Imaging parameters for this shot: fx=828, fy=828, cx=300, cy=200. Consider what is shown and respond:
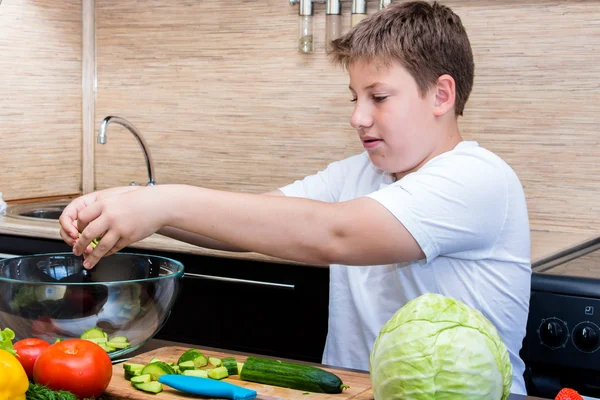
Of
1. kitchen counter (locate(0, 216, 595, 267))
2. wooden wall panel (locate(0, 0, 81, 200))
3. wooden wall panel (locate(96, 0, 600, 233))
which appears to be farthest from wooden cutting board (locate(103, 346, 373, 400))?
wooden wall panel (locate(0, 0, 81, 200))

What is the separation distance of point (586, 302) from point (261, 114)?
1.31 metres

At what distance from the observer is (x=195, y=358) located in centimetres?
123

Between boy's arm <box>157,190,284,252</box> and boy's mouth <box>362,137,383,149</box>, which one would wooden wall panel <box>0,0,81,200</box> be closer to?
boy's arm <box>157,190,284,252</box>

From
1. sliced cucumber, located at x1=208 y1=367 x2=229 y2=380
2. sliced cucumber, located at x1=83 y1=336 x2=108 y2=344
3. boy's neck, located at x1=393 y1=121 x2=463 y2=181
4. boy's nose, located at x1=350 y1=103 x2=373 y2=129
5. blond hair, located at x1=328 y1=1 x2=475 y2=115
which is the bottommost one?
sliced cucumber, located at x1=208 y1=367 x2=229 y2=380

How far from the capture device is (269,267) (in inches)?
82.2

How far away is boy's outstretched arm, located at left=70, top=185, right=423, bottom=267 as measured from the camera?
1.21 metres

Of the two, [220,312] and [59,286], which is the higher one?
[59,286]

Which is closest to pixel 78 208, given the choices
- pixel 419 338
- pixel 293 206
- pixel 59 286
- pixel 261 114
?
pixel 59 286

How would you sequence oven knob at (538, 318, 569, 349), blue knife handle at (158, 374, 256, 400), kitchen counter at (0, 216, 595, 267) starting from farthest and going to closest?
1. kitchen counter at (0, 216, 595, 267)
2. oven knob at (538, 318, 569, 349)
3. blue knife handle at (158, 374, 256, 400)

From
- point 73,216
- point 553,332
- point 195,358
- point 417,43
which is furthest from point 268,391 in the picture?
point 553,332

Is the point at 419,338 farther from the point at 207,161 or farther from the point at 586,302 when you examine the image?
the point at 207,161

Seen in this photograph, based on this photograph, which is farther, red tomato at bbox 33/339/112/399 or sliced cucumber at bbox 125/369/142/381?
sliced cucumber at bbox 125/369/142/381

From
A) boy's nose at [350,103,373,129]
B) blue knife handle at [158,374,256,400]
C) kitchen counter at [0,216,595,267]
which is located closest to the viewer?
blue knife handle at [158,374,256,400]

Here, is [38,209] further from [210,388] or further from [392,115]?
[210,388]
